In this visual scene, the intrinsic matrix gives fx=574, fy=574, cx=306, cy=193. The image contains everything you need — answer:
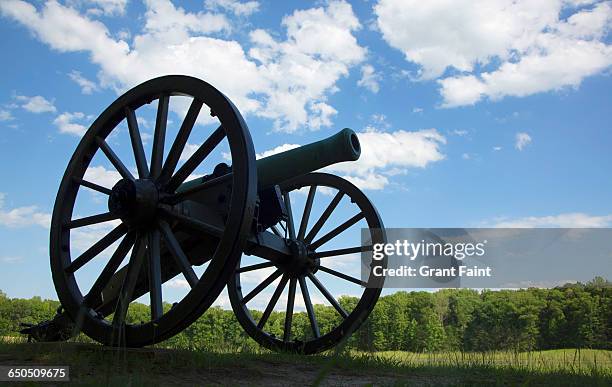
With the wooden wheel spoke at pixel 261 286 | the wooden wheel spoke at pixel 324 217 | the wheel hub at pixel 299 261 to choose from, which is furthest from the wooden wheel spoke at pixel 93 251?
the wooden wheel spoke at pixel 324 217

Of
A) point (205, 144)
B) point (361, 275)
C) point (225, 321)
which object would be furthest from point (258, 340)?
point (225, 321)

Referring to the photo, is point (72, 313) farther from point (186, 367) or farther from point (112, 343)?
point (186, 367)

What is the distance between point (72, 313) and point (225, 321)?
915 inches

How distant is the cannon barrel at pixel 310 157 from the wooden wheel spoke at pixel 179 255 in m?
1.34

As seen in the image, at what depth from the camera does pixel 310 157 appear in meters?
6.52

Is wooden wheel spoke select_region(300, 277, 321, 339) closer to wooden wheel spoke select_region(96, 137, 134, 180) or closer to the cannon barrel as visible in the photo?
the cannon barrel

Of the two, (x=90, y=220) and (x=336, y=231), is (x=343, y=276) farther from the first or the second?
(x=90, y=220)

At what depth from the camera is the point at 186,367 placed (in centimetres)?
471

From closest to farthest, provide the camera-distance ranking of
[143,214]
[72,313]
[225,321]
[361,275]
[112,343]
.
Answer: [112,343] → [143,214] → [72,313] → [361,275] → [225,321]

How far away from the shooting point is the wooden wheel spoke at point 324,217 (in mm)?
8344

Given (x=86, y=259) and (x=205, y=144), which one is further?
(x=86, y=259)

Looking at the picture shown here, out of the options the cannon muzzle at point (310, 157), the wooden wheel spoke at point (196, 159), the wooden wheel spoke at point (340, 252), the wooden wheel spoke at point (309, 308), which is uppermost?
the cannon muzzle at point (310, 157)

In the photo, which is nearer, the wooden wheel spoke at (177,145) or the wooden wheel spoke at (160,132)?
the wooden wheel spoke at (177,145)

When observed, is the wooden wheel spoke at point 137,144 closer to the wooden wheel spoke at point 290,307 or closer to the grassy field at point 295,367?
the grassy field at point 295,367
